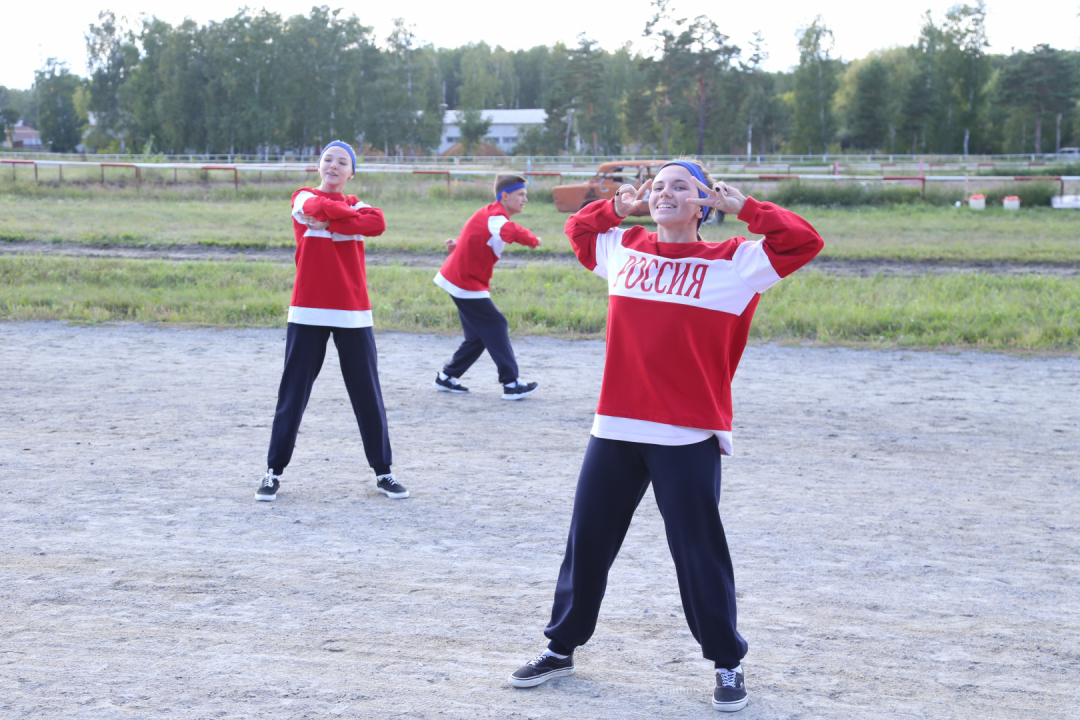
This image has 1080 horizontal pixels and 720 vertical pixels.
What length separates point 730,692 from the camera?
10.9 ft

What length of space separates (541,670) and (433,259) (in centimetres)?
1463

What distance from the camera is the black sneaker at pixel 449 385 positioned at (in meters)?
8.69

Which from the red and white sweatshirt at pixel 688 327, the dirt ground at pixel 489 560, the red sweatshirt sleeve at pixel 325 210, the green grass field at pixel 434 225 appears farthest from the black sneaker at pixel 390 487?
the green grass field at pixel 434 225

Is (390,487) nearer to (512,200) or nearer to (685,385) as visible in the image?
(685,385)

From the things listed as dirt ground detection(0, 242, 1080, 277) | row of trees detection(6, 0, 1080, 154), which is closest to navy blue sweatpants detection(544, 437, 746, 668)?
dirt ground detection(0, 242, 1080, 277)

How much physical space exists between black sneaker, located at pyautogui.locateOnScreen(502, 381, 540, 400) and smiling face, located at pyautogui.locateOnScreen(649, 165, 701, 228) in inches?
204

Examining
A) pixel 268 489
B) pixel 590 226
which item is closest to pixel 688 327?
pixel 590 226

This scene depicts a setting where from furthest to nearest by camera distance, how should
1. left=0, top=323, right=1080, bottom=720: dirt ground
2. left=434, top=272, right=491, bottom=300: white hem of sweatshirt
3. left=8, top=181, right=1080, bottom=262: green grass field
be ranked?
1. left=8, top=181, right=1080, bottom=262: green grass field
2. left=434, top=272, right=491, bottom=300: white hem of sweatshirt
3. left=0, top=323, right=1080, bottom=720: dirt ground

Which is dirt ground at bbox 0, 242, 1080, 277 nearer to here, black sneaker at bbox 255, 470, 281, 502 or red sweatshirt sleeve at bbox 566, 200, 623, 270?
black sneaker at bbox 255, 470, 281, 502

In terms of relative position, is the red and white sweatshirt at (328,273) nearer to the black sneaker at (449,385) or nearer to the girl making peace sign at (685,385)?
the girl making peace sign at (685,385)

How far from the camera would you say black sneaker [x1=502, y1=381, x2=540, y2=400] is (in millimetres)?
8383

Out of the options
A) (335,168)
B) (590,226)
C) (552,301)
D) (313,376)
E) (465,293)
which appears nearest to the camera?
(590,226)

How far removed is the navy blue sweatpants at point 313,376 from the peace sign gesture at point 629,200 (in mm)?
2427

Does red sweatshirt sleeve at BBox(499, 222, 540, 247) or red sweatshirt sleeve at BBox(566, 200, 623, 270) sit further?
red sweatshirt sleeve at BBox(499, 222, 540, 247)
